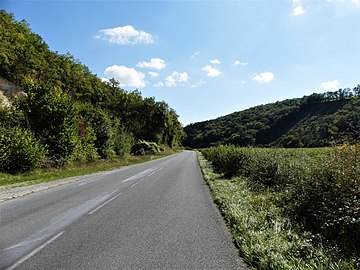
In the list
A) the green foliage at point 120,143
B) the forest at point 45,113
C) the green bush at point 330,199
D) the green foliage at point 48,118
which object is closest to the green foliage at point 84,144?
the forest at point 45,113

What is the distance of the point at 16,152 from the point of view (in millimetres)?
19031

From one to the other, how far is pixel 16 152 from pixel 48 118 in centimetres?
611

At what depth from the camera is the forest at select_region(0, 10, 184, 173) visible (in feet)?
→ 65.7

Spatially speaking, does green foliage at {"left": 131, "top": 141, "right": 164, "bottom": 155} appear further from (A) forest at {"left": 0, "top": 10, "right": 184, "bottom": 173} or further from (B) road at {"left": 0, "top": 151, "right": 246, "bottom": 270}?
(B) road at {"left": 0, "top": 151, "right": 246, "bottom": 270}

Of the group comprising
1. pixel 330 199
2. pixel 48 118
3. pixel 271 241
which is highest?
pixel 48 118

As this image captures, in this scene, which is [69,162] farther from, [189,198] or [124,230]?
[124,230]

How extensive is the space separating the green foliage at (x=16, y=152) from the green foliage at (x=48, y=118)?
3742 mm

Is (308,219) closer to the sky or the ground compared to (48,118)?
closer to the ground

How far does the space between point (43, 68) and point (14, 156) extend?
77.7 ft

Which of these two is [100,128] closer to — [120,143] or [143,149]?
[120,143]

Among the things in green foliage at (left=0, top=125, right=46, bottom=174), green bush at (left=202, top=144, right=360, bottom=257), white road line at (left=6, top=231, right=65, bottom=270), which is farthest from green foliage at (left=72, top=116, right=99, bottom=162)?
green bush at (left=202, top=144, right=360, bottom=257)

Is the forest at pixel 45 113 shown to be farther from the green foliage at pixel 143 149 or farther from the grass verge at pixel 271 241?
the grass verge at pixel 271 241

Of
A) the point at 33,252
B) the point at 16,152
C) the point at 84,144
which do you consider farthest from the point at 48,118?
the point at 33,252

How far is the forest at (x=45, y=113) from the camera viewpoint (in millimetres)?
20031
